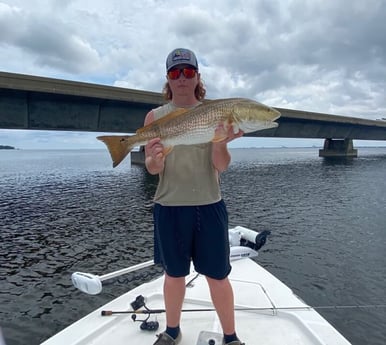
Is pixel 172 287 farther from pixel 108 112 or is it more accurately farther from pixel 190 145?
pixel 108 112

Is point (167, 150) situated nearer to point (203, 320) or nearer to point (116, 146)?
point (116, 146)

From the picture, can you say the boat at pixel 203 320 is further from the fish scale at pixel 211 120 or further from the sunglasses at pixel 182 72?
the sunglasses at pixel 182 72

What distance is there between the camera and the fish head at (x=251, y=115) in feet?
9.50

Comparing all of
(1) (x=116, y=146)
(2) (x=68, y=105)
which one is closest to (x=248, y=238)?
(1) (x=116, y=146)

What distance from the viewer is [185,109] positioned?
9.89 feet

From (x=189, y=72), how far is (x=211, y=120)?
23.6 inches

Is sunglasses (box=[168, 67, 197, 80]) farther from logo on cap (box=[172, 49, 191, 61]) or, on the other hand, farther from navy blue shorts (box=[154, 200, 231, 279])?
navy blue shorts (box=[154, 200, 231, 279])

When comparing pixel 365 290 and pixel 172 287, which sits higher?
pixel 172 287

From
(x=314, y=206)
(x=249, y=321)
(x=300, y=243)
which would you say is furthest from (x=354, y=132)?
(x=249, y=321)

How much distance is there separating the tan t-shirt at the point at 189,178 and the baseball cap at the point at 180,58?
32.9 inches

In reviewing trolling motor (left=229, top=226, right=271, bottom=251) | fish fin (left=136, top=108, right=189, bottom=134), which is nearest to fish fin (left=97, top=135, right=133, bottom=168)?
fish fin (left=136, top=108, right=189, bottom=134)

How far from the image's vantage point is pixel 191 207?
10.0 feet

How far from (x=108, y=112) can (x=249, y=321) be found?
84.8 feet

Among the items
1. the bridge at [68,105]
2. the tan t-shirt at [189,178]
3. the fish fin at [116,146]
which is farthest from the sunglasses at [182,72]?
the bridge at [68,105]
